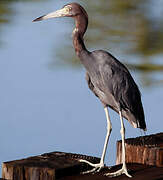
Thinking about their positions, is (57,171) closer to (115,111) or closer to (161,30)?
(115,111)

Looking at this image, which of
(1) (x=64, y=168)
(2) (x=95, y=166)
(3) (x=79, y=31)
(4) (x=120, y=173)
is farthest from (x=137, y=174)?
(3) (x=79, y=31)

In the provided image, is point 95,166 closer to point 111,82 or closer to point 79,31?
point 111,82

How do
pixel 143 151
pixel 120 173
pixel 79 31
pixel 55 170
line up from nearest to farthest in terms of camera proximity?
pixel 55 170 < pixel 120 173 < pixel 79 31 < pixel 143 151

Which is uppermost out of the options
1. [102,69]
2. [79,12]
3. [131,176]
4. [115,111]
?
[79,12]

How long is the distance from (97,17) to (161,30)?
912 mm

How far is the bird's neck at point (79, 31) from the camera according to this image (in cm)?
250

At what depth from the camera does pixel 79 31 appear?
8.23 ft

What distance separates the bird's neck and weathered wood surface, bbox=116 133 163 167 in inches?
19.2

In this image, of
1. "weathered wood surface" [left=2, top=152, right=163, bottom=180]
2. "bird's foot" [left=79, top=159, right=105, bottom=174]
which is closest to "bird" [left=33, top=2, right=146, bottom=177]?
"bird's foot" [left=79, top=159, right=105, bottom=174]

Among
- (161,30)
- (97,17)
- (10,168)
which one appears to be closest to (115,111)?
(10,168)

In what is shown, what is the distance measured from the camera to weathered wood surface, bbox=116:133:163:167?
2582 mm

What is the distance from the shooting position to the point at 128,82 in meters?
2.60

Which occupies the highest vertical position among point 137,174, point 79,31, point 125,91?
point 79,31

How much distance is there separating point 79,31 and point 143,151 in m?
0.58
